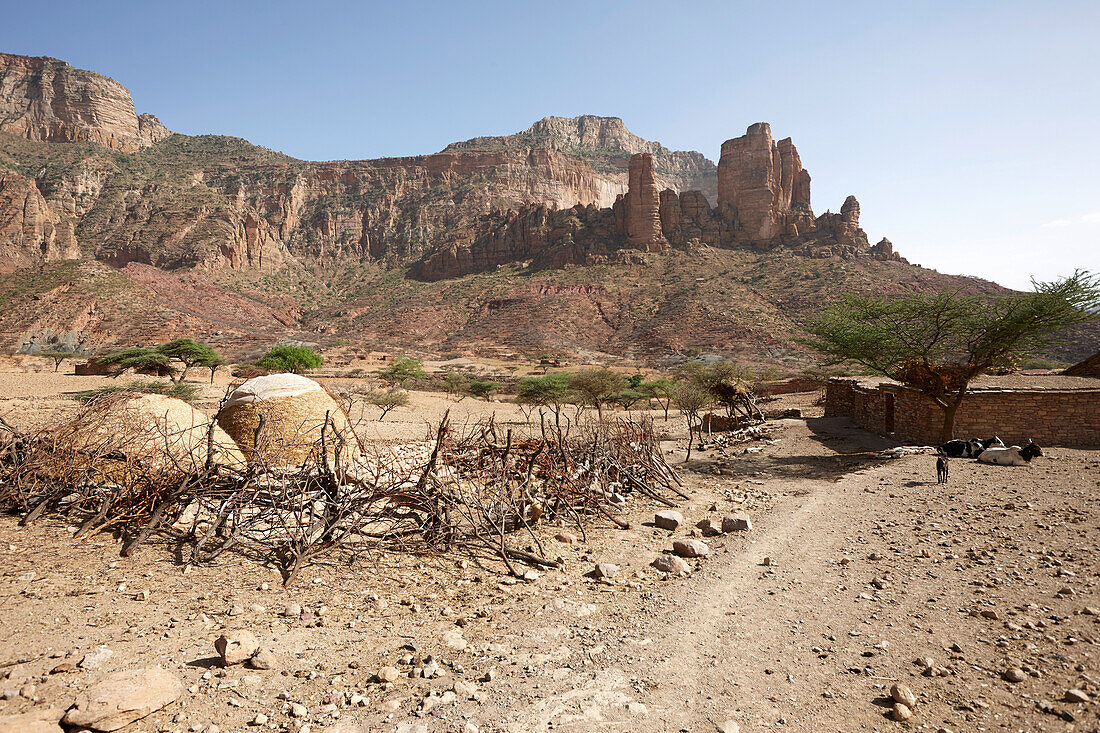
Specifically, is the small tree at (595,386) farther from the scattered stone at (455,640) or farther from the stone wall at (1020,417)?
the scattered stone at (455,640)

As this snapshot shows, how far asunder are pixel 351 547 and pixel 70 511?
3.19 meters

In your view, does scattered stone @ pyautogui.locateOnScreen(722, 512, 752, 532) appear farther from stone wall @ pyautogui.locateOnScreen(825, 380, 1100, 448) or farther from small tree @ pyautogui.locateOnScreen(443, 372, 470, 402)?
small tree @ pyautogui.locateOnScreen(443, 372, 470, 402)

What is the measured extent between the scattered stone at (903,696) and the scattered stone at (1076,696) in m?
0.85

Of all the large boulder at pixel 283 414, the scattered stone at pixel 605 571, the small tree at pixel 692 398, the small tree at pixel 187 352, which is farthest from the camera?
the small tree at pixel 187 352

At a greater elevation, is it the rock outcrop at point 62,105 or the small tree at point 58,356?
the rock outcrop at point 62,105

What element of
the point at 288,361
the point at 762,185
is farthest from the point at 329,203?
the point at 288,361

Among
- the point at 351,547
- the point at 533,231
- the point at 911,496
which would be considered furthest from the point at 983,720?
the point at 533,231

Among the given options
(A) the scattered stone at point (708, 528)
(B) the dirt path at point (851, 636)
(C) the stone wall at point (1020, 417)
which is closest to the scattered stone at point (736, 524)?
(A) the scattered stone at point (708, 528)

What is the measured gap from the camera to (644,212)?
79.1m

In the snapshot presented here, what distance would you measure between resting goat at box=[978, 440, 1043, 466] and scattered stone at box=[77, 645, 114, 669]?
553 inches

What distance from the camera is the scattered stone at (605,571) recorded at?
5.38 m

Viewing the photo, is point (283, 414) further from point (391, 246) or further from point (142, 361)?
point (391, 246)

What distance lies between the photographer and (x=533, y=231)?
85.2 m

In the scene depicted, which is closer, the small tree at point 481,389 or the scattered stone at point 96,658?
the scattered stone at point 96,658
